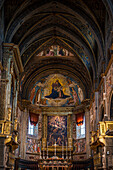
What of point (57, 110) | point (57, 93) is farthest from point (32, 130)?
point (57, 93)

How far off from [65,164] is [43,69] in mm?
12937

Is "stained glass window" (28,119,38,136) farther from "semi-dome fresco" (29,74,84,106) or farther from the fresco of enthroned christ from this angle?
the fresco of enthroned christ

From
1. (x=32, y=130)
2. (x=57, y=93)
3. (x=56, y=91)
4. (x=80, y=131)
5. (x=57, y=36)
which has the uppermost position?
(x=57, y=36)

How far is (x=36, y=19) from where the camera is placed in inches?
1013

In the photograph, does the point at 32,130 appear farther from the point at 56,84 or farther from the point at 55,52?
the point at 55,52

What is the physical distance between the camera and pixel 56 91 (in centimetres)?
3819

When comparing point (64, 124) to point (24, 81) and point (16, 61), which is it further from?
point (16, 61)

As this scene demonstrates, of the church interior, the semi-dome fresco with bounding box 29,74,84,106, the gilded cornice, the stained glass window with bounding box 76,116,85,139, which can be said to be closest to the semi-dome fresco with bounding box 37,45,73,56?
the church interior

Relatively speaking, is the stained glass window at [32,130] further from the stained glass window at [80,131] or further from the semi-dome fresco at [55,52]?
the semi-dome fresco at [55,52]

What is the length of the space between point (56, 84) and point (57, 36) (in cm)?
1012

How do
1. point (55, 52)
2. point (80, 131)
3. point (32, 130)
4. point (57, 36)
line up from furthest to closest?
1. point (32, 130)
2. point (80, 131)
3. point (55, 52)
4. point (57, 36)

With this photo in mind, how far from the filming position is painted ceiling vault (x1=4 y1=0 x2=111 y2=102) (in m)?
22.4

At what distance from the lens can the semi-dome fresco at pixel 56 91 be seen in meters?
37.7

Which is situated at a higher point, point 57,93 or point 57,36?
point 57,36
